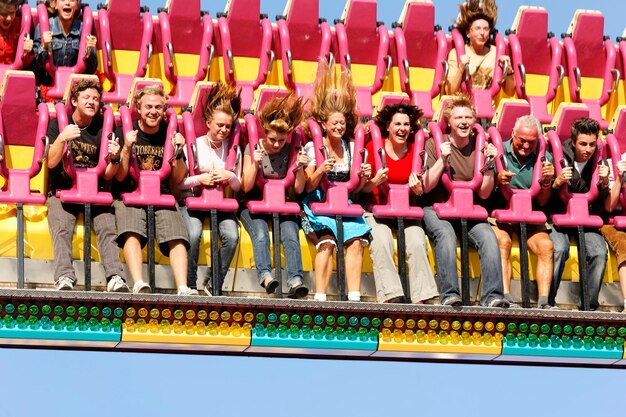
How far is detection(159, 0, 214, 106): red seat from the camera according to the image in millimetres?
21188

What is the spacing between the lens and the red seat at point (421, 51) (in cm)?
2153

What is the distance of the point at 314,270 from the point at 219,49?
3.16 metres

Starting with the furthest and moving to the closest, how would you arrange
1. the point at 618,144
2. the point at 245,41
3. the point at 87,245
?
the point at 245,41 < the point at 618,144 < the point at 87,245

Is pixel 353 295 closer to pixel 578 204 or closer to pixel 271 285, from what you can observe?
pixel 271 285

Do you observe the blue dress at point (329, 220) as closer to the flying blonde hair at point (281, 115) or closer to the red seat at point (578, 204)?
the flying blonde hair at point (281, 115)

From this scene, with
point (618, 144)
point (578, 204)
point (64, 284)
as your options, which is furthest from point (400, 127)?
point (64, 284)

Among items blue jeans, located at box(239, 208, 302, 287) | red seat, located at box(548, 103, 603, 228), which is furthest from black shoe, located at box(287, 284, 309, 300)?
red seat, located at box(548, 103, 603, 228)

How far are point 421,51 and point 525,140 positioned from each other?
119 inches

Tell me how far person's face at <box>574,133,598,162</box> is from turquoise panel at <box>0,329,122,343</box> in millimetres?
3719

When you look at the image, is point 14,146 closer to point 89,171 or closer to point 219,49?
point 89,171

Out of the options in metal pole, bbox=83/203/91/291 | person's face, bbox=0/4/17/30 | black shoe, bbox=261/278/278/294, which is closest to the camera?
metal pole, bbox=83/203/91/291

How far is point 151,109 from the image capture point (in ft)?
60.4

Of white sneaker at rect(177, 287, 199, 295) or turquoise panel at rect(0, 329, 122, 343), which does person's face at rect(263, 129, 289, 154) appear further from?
turquoise panel at rect(0, 329, 122, 343)

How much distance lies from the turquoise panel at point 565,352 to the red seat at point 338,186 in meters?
1.62
